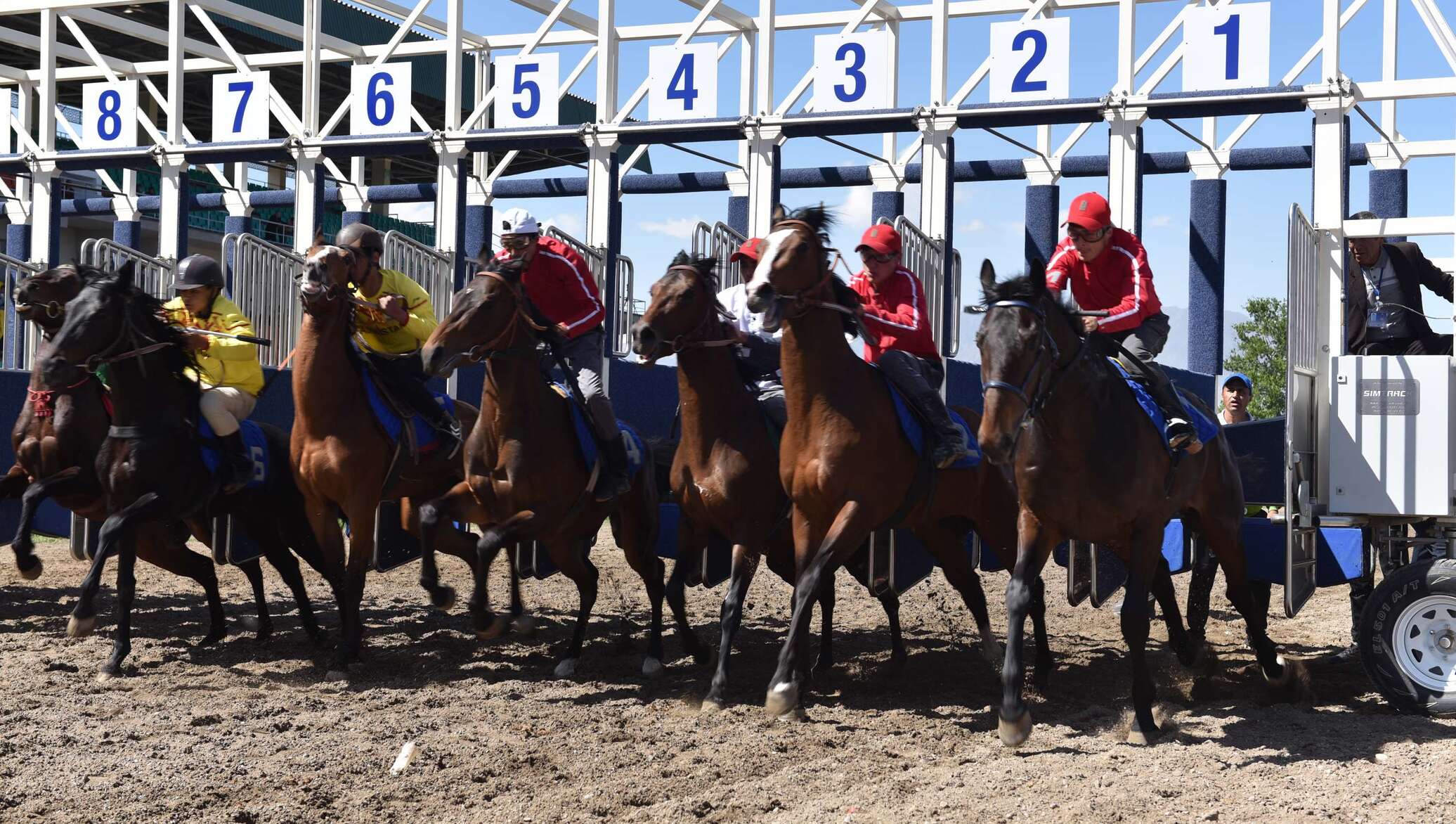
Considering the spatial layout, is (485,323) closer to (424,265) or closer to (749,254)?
(749,254)

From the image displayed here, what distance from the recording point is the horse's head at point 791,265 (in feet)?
19.0

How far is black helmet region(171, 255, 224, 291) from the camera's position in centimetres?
743

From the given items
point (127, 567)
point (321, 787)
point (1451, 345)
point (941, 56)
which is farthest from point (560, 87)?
point (321, 787)

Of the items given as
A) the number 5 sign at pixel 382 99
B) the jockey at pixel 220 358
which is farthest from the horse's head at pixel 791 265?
the number 5 sign at pixel 382 99

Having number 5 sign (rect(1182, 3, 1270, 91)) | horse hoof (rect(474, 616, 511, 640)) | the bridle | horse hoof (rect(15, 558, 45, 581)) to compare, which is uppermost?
number 5 sign (rect(1182, 3, 1270, 91))

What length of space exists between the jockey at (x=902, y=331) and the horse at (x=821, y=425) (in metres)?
0.14

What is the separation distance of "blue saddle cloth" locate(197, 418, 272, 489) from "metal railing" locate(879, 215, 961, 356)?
4.25 metres

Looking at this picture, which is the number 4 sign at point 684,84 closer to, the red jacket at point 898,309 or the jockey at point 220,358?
the jockey at point 220,358

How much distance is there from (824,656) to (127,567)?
3238mm

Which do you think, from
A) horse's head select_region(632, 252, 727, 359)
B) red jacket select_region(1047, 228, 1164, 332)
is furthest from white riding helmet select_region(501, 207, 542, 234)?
red jacket select_region(1047, 228, 1164, 332)

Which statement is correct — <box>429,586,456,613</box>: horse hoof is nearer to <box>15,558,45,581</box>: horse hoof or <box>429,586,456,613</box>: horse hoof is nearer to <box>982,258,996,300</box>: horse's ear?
<box>15,558,45,581</box>: horse hoof

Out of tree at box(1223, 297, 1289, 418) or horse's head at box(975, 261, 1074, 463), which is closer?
horse's head at box(975, 261, 1074, 463)

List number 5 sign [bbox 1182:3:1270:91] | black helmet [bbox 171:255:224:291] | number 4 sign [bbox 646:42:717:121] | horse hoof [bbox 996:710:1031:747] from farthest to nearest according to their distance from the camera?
number 4 sign [bbox 646:42:717:121]
number 5 sign [bbox 1182:3:1270:91]
black helmet [bbox 171:255:224:291]
horse hoof [bbox 996:710:1031:747]

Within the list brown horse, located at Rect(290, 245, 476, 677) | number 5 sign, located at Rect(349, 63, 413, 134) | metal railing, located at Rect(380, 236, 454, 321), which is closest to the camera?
brown horse, located at Rect(290, 245, 476, 677)
